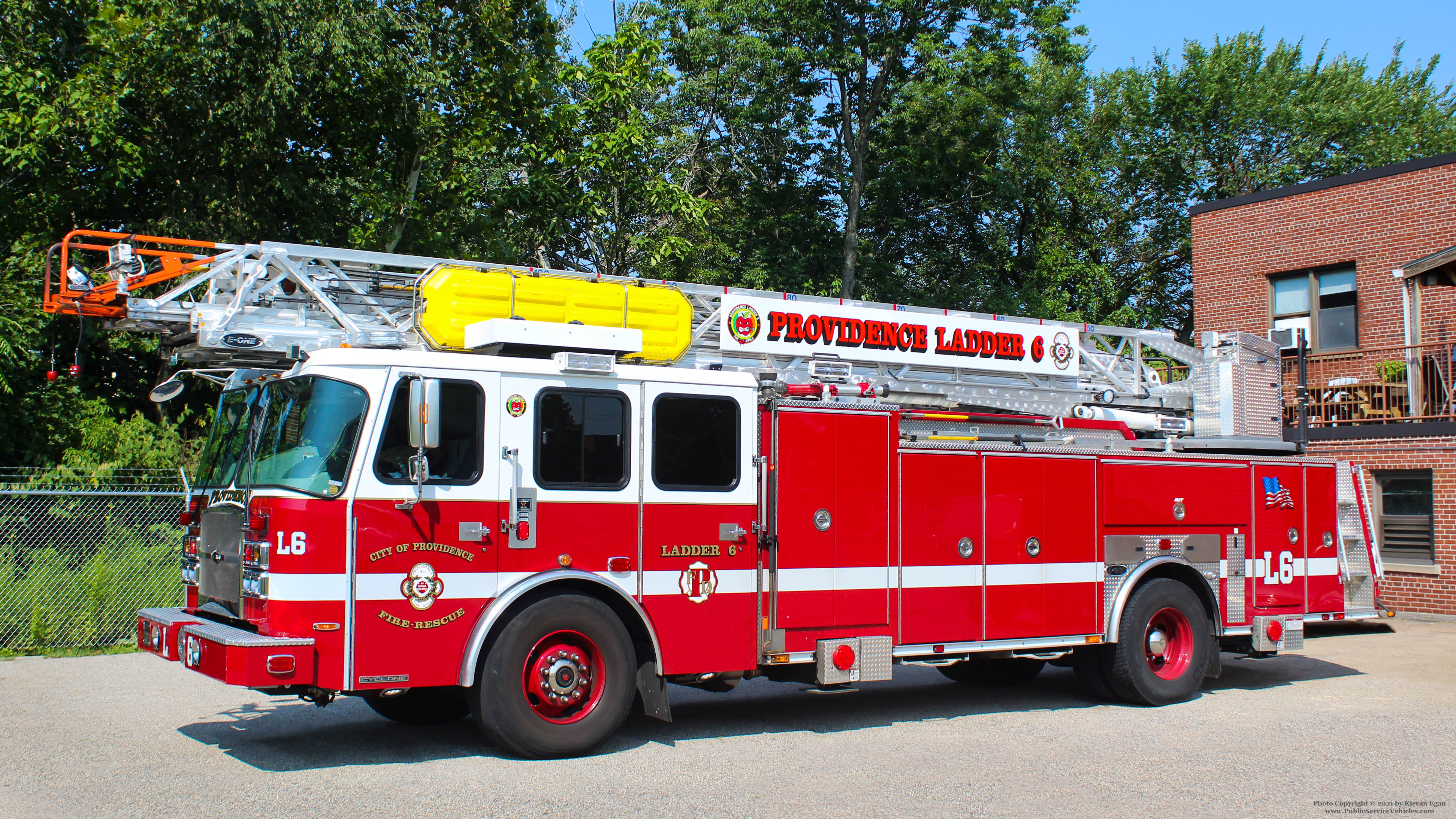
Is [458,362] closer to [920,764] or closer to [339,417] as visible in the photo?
[339,417]

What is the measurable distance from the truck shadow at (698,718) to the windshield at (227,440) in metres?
1.75

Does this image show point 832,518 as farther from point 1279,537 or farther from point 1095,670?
point 1279,537

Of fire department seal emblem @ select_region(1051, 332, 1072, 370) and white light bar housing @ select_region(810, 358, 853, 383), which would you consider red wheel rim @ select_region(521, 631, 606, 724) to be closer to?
white light bar housing @ select_region(810, 358, 853, 383)

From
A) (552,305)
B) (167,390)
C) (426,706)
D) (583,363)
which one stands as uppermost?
(552,305)

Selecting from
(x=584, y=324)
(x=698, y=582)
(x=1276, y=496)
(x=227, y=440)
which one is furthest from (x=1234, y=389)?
(x=227, y=440)

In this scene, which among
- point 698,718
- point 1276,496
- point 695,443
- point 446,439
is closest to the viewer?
point 446,439

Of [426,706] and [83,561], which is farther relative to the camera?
[83,561]

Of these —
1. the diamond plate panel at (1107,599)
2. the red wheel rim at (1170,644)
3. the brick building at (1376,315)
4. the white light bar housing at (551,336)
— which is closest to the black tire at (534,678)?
the white light bar housing at (551,336)

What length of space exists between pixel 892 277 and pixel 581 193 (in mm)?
13998

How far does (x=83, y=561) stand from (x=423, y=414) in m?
7.87

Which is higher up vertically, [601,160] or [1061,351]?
[601,160]

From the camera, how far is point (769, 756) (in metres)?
7.55

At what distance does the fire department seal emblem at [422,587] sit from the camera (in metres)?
6.79

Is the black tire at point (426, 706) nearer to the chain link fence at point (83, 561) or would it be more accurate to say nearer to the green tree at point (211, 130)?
the chain link fence at point (83, 561)
